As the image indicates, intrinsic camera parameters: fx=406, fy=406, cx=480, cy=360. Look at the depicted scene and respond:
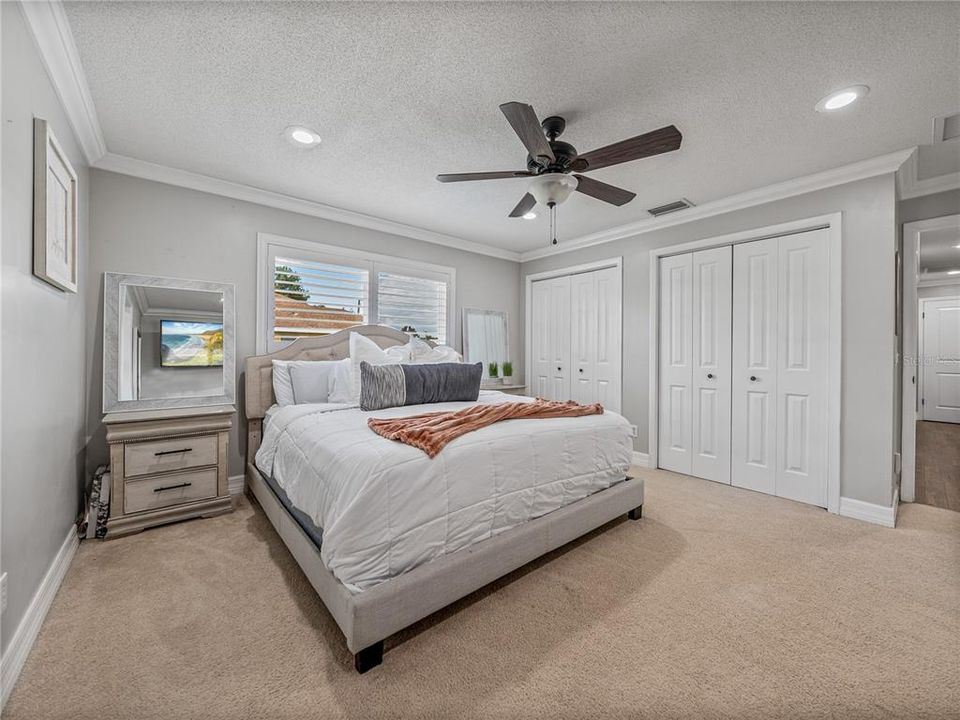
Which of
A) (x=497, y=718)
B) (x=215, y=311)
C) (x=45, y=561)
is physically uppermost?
(x=215, y=311)

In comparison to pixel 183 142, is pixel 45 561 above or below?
below

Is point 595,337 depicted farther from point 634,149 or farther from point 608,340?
point 634,149

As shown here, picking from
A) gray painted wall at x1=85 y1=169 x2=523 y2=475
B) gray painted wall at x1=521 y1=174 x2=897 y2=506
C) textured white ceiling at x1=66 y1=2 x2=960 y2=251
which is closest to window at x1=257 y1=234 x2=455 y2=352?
gray painted wall at x1=85 y1=169 x2=523 y2=475

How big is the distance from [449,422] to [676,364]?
2.68 m

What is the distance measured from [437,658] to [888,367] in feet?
10.9

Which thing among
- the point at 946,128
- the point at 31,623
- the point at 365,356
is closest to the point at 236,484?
the point at 365,356

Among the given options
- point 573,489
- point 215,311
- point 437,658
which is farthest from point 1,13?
point 573,489

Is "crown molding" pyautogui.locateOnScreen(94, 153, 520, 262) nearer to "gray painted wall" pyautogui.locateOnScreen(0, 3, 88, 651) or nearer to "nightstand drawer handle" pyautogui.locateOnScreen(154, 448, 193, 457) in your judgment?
"gray painted wall" pyautogui.locateOnScreen(0, 3, 88, 651)

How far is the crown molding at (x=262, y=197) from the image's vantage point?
279 cm

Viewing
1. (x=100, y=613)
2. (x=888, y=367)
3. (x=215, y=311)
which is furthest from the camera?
(x=215, y=311)

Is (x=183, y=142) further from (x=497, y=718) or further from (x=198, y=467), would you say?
(x=497, y=718)

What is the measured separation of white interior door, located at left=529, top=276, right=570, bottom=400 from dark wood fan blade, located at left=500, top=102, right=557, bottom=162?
9.35ft

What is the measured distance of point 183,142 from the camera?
101 inches

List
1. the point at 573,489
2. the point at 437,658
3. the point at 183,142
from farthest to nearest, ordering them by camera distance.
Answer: the point at 183,142
the point at 573,489
the point at 437,658
